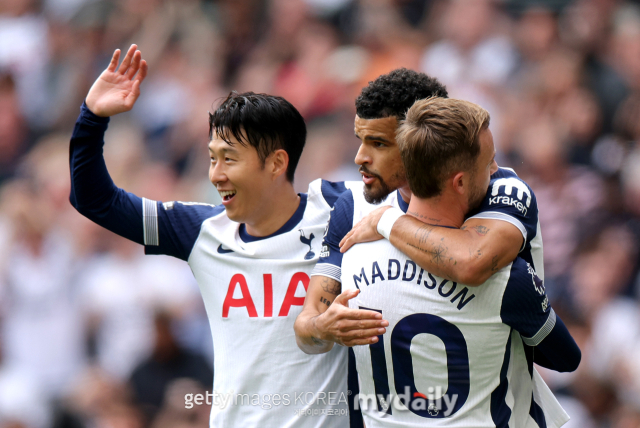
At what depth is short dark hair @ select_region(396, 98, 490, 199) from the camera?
7.32ft

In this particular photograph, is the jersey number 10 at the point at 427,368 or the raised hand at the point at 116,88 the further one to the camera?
the raised hand at the point at 116,88

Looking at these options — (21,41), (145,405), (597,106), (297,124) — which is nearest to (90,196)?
(297,124)

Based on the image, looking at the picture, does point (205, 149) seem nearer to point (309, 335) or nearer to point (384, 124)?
point (384, 124)

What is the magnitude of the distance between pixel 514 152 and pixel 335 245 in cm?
392

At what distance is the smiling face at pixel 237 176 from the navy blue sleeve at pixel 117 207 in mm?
229

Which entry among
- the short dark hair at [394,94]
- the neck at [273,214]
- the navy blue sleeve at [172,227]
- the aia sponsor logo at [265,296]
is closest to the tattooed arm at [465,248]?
the short dark hair at [394,94]

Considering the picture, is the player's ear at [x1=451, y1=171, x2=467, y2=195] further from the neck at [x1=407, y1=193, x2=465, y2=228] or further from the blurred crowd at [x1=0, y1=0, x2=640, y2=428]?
the blurred crowd at [x1=0, y1=0, x2=640, y2=428]

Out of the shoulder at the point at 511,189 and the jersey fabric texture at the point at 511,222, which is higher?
the shoulder at the point at 511,189

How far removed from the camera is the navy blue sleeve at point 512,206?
2273 millimetres

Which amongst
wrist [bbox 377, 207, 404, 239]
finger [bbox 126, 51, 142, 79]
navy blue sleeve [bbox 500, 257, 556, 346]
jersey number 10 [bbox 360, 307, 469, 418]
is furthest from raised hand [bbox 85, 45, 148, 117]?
navy blue sleeve [bbox 500, 257, 556, 346]

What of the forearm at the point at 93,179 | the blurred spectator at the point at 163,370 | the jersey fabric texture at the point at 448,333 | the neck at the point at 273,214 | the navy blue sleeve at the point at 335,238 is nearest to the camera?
the jersey fabric texture at the point at 448,333

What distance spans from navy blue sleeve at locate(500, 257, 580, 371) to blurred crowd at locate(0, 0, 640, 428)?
126 inches

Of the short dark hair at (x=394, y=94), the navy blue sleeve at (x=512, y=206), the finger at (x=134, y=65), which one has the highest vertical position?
the finger at (x=134, y=65)

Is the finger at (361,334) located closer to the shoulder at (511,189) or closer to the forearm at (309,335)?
the forearm at (309,335)
